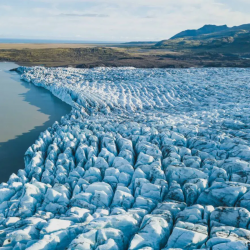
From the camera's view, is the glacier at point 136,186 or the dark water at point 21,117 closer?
the glacier at point 136,186

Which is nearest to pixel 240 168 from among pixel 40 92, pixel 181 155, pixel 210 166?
pixel 210 166

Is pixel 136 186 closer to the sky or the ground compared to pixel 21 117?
closer to the ground

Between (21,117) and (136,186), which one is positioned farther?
(21,117)

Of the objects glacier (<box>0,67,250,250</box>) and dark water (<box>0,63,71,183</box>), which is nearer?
glacier (<box>0,67,250,250</box>)

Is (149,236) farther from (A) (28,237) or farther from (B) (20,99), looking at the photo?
(B) (20,99)
